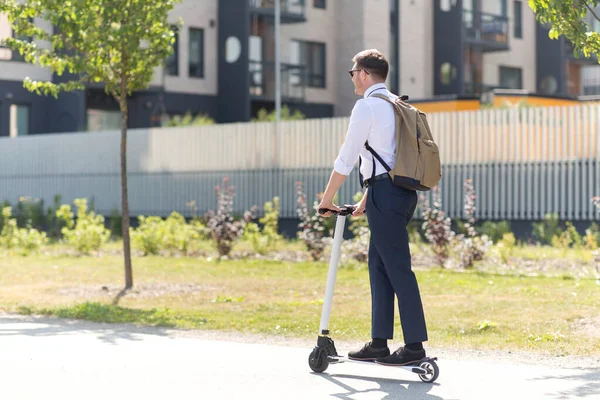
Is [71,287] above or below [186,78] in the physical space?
A: below

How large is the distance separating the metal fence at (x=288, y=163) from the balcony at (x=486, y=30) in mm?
21410

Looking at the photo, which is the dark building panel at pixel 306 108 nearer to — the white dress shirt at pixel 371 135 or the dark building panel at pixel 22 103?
the dark building panel at pixel 22 103

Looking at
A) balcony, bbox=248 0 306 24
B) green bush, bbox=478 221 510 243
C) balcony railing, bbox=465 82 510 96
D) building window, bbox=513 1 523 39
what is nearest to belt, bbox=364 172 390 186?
green bush, bbox=478 221 510 243

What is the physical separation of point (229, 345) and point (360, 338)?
4.16 feet

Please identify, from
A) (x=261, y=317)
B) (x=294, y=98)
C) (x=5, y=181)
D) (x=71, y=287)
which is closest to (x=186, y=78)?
(x=294, y=98)

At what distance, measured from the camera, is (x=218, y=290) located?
48.3 feet

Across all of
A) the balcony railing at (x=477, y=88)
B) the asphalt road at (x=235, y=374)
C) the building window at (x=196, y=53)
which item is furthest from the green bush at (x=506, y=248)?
the balcony railing at (x=477, y=88)

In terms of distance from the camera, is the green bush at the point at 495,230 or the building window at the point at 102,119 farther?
the building window at the point at 102,119

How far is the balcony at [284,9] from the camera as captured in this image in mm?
42281

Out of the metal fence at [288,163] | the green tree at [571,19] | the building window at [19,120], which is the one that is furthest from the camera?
the building window at [19,120]

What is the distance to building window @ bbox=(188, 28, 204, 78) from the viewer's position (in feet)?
139

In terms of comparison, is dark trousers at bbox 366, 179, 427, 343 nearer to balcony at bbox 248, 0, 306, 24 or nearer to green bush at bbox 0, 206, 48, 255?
green bush at bbox 0, 206, 48, 255

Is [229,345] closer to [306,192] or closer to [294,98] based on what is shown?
[306,192]

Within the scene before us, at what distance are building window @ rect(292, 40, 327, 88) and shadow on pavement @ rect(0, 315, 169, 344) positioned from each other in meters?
32.9
